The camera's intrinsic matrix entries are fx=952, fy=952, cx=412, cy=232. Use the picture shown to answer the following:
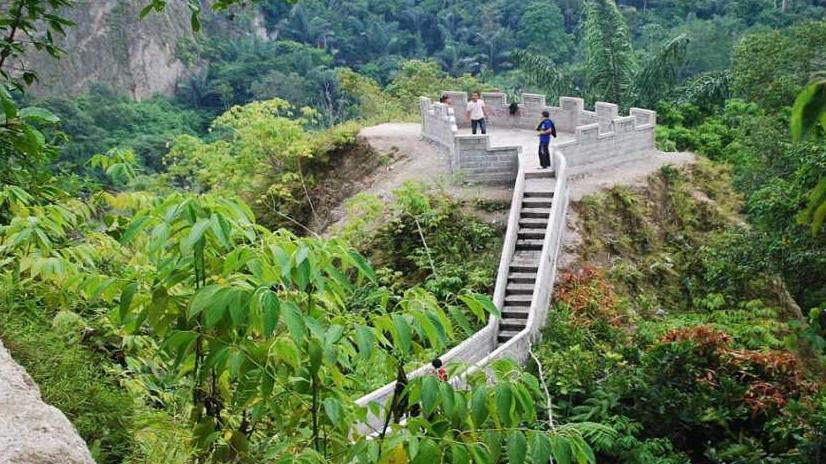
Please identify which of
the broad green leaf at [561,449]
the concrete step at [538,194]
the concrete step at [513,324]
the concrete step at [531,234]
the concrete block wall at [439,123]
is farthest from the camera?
the concrete block wall at [439,123]

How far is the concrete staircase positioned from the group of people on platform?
273 mm

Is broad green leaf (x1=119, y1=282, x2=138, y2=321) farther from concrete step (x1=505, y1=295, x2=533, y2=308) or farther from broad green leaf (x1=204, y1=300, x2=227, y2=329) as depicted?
concrete step (x1=505, y1=295, x2=533, y2=308)

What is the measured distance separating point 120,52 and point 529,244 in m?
59.7

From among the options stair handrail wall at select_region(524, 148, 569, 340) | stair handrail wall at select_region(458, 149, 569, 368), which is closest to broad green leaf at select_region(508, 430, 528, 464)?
stair handrail wall at select_region(458, 149, 569, 368)

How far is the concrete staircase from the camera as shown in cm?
1287

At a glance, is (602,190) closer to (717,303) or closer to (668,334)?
(717,303)

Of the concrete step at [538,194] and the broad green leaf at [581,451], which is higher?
the broad green leaf at [581,451]

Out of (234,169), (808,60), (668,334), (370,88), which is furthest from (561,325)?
(370,88)

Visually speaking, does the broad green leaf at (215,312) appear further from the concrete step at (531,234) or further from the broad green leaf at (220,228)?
the concrete step at (531,234)

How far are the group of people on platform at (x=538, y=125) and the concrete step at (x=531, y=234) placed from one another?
163cm

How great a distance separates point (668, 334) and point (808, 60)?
14189 mm

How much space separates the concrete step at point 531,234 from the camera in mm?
14102

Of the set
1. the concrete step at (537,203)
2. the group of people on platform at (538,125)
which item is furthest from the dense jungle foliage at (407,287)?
the group of people on platform at (538,125)

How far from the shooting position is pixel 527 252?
45.6 ft
